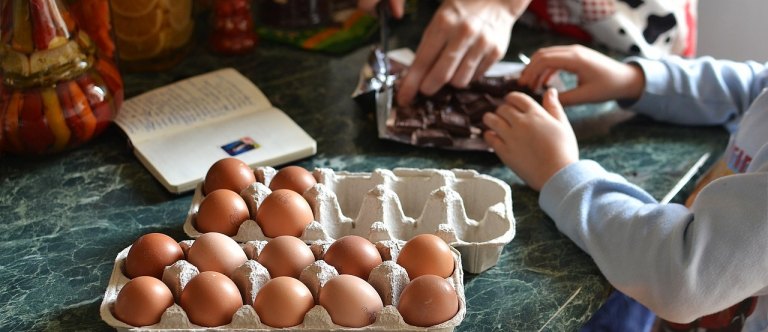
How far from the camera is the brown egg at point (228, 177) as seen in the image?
1097 millimetres

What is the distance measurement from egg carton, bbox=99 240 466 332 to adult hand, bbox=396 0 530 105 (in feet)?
1.64

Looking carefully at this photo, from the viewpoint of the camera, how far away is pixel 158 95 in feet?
4.75

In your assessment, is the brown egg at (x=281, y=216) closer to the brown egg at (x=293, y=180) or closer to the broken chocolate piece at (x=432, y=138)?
the brown egg at (x=293, y=180)

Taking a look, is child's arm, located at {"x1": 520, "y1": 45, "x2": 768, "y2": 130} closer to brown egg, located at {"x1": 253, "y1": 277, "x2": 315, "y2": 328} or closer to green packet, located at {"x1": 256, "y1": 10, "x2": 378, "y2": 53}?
green packet, located at {"x1": 256, "y1": 10, "x2": 378, "y2": 53}

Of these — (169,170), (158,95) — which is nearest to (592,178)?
(169,170)

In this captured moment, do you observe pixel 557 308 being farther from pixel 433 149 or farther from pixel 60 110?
pixel 60 110

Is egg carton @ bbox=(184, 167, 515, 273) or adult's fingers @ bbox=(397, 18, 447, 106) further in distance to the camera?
adult's fingers @ bbox=(397, 18, 447, 106)

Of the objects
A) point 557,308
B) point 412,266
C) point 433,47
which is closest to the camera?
point 412,266

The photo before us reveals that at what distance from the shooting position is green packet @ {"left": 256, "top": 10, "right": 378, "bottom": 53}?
167cm

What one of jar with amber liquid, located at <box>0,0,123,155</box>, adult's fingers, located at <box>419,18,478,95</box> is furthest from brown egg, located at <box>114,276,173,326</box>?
adult's fingers, located at <box>419,18,478,95</box>

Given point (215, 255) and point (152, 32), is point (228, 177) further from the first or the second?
point (152, 32)

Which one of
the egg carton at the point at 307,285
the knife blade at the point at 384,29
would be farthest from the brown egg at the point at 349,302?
the knife blade at the point at 384,29

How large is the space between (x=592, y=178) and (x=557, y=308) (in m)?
0.23

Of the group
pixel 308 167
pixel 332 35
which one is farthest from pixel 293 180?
pixel 332 35
